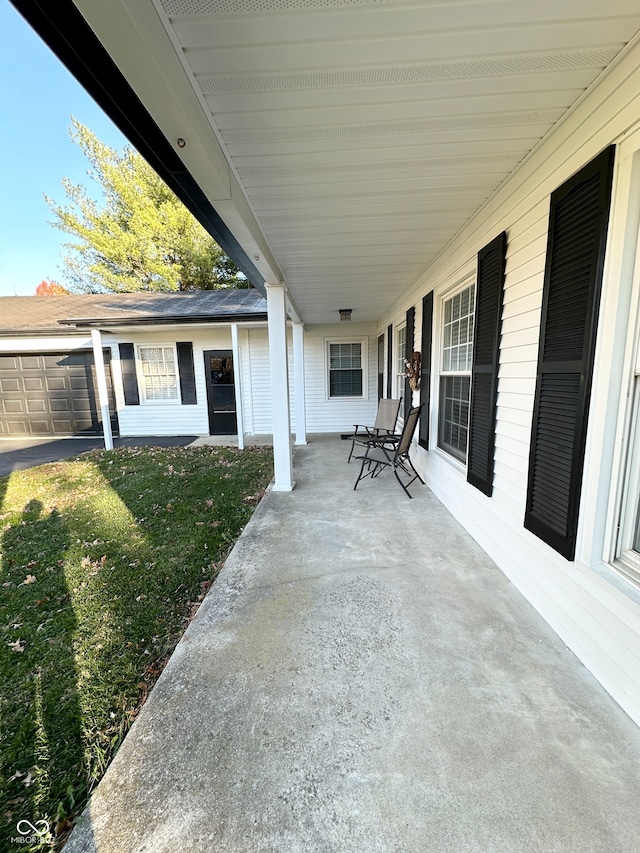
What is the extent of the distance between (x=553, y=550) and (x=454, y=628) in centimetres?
68

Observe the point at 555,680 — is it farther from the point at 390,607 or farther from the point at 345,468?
the point at 345,468

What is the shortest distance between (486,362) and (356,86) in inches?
73.7

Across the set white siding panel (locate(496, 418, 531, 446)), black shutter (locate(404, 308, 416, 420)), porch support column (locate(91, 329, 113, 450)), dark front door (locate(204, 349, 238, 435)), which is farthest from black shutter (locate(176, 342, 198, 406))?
white siding panel (locate(496, 418, 531, 446))

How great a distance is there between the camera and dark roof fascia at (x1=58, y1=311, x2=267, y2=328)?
674 cm

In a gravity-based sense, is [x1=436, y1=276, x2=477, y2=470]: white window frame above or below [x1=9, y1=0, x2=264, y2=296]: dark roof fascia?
below

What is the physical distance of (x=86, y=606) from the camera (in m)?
2.26

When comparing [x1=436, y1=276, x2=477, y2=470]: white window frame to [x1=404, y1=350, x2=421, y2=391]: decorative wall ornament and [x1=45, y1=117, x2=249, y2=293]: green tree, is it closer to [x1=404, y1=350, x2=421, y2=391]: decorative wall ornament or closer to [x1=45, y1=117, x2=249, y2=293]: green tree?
[x1=404, y1=350, x2=421, y2=391]: decorative wall ornament

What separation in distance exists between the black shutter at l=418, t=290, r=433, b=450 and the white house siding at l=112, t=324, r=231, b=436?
482 centimetres

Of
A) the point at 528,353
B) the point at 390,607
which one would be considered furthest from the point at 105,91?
the point at 390,607

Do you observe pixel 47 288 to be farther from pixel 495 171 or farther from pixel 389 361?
pixel 495 171

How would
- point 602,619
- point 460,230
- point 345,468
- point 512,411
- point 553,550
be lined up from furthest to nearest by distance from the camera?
1. point 345,468
2. point 460,230
3. point 512,411
4. point 553,550
5. point 602,619

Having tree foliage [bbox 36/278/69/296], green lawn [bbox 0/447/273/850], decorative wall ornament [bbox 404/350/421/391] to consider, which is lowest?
green lawn [bbox 0/447/273/850]

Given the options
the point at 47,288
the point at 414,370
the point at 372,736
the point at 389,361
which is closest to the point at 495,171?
the point at 414,370

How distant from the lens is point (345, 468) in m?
5.25
